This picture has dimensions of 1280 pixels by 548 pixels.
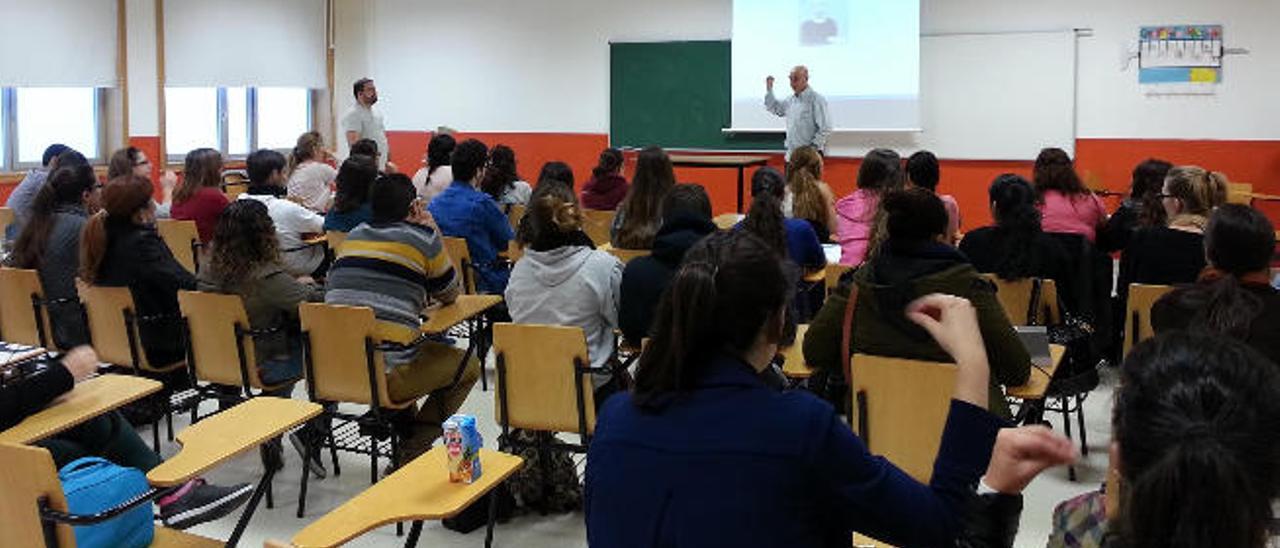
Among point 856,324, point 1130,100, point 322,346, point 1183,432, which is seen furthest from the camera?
point 1130,100

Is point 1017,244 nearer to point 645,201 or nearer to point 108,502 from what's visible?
point 645,201

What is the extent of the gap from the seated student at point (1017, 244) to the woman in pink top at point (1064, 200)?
23.2 inches

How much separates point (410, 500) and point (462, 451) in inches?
8.1

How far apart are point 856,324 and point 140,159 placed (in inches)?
201

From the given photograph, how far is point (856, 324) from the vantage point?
3613 millimetres

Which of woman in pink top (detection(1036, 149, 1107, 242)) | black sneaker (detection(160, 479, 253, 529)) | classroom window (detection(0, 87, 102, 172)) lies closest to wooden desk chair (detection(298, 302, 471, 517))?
black sneaker (detection(160, 479, 253, 529))

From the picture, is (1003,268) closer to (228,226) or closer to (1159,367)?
(228,226)

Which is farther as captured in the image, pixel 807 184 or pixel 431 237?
pixel 807 184

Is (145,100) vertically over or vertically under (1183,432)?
over

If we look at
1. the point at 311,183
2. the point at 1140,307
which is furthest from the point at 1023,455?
the point at 311,183

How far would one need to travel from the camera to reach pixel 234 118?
38.9ft

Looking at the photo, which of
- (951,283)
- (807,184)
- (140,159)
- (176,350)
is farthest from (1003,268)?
(140,159)

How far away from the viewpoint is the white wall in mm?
9500

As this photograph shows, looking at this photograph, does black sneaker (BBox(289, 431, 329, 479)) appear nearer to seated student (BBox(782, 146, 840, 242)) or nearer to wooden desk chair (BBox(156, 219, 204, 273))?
wooden desk chair (BBox(156, 219, 204, 273))
